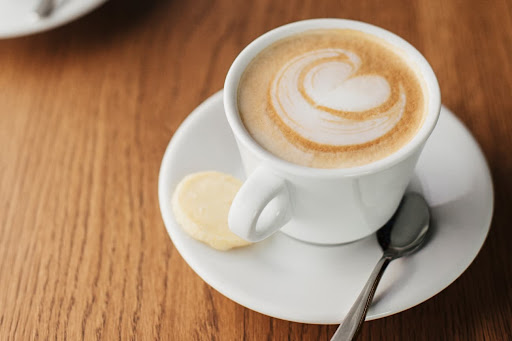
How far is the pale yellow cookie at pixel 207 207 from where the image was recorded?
30.8 inches

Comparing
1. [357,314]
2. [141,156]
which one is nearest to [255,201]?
[357,314]

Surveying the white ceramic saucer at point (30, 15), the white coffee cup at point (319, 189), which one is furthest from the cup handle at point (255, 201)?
the white ceramic saucer at point (30, 15)

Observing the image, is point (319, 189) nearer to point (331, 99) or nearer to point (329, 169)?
point (329, 169)

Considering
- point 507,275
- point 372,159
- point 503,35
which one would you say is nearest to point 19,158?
point 372,159

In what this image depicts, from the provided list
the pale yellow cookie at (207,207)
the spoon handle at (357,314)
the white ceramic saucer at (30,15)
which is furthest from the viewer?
the white ceramic saucer at (30,15)

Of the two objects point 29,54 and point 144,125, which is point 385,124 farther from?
point 29,54

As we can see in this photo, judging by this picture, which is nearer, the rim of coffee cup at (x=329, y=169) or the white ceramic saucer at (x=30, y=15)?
the rim of coffee cup at (x=329, y=169)

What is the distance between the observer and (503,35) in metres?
1.15

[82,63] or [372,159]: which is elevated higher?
[82,63]

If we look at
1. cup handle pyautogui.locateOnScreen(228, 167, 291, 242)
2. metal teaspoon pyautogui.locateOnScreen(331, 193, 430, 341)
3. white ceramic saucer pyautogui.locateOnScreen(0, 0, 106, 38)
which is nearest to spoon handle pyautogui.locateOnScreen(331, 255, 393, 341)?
metal teaspoon pyautogui.locateOnScreen(331, 193, 430, 341)

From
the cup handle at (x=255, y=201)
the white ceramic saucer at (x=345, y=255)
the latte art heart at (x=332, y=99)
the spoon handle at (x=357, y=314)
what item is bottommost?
the spoon handle at (x=357, y=314)

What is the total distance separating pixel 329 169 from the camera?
0.67m

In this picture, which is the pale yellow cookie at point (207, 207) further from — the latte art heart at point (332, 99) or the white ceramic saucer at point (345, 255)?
the latte art heart at point (332, 99)

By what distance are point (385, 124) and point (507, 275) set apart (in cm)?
31
